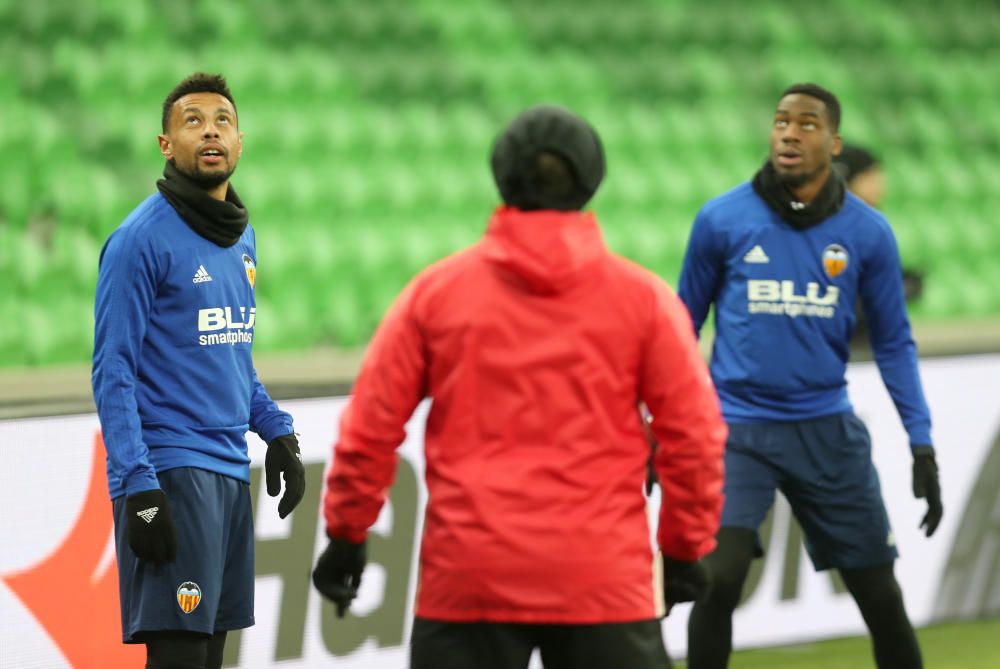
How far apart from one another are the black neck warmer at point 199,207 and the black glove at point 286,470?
527mm

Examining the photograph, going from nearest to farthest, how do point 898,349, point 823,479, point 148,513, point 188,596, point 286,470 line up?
point 148,513 < point 188,596 < point 286,470 < point 823,479 < point 898,349

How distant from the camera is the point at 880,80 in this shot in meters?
8.68

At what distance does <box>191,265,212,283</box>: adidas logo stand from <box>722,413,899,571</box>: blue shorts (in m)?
1.48

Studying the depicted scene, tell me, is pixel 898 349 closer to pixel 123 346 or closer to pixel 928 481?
pixel 928 481

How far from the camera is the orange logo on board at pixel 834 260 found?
3797 millimetres

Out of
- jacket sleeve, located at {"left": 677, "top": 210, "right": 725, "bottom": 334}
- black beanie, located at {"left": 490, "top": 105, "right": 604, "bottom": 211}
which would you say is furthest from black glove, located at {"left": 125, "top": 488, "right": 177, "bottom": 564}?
jacket sleeve, located at {"left": 677, "top": 210, "right": 725, "bottom": 334}

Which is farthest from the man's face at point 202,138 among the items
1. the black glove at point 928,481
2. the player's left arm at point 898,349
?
the black glove at point 928,481

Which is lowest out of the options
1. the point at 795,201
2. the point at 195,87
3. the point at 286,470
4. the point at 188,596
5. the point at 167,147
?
the point at 188,596

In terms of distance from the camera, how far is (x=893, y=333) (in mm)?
3871

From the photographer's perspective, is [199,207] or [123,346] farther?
[199,207]

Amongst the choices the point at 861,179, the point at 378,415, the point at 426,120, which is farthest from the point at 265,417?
the point at 426,120

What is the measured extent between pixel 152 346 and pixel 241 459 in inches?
13.0

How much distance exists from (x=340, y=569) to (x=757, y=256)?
70.2 inches

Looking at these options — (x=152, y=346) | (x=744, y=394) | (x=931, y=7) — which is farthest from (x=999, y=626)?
(x=931, y=7)
